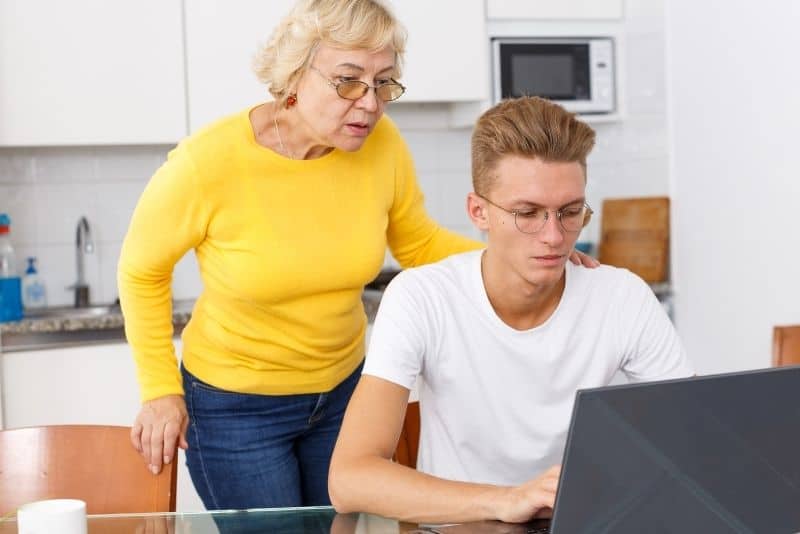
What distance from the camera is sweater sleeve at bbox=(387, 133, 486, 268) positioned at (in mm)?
2073

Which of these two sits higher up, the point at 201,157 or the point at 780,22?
the point at 780,22

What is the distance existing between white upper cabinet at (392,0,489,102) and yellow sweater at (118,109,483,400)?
4.15 ft

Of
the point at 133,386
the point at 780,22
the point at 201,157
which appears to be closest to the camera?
the point at 201,157

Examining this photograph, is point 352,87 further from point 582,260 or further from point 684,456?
point 684,456

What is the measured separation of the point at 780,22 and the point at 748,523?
1907 mm

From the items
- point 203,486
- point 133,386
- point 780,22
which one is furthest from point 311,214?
point 780,22

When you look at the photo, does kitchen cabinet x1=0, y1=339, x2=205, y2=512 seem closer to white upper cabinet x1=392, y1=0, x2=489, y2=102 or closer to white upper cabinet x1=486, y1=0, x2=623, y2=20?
white upper cabinet x1=392, y1=0, x2=489, y2=102

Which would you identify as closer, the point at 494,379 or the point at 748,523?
the point at 748,523

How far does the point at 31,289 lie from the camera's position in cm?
330

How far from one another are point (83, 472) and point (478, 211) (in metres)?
0.72

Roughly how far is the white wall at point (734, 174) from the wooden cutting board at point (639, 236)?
53 mm

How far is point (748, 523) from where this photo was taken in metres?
1.15

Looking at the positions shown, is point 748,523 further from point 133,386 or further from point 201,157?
point 133,386

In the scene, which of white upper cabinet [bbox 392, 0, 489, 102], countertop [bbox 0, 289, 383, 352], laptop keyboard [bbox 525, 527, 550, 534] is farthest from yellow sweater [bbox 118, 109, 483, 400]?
white upper cabinet [bbox 392, 0, 489, 102]
